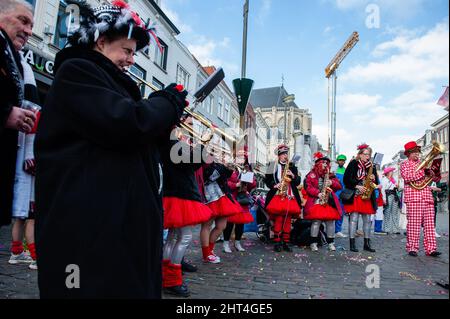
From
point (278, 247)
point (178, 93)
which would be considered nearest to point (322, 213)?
point (278, 247)

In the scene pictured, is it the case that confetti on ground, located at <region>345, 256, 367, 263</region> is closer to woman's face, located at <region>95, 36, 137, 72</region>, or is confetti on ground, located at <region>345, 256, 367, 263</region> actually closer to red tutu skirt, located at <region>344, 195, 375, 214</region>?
red tutu skirt, located at <region>344, 195, 375, 214</region>

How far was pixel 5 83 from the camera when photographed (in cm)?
185

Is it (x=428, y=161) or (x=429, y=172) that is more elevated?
(x=428, y=161)

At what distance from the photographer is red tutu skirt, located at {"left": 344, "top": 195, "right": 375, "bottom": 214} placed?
6496mm

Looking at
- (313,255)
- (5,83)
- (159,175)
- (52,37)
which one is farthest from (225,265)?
(52,37)

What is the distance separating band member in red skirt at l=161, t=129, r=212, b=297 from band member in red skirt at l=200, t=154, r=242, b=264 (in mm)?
1326

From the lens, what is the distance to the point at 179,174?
11.6 feet

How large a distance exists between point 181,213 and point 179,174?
0.44 m

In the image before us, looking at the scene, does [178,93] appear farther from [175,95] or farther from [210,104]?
[210,104]

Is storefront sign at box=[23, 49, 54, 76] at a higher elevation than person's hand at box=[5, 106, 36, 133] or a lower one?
higher

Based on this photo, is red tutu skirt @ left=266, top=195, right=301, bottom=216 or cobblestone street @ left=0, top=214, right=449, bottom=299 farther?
red tutu skirt @ left=266, top=195, right=301, bottom=216

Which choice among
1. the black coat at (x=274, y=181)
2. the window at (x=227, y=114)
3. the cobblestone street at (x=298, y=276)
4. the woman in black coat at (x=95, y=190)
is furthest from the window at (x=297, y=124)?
the woman in black coat at (x=95, y=190)

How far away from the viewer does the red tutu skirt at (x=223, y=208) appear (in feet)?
16.1

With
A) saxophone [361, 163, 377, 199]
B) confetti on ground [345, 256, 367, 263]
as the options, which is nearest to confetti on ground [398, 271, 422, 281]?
confetti on ground [345, 256, 367, 263]
